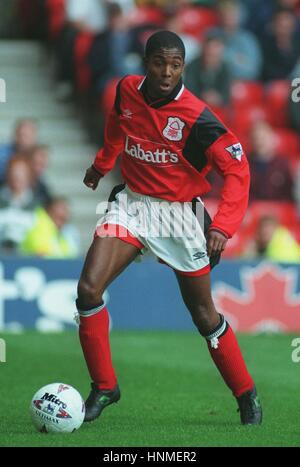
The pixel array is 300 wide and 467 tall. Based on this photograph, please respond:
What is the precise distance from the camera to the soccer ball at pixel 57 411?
6.86 meters

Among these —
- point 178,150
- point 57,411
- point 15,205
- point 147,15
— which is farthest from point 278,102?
point 57,411

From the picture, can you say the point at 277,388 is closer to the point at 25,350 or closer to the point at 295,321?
the point at 25,350

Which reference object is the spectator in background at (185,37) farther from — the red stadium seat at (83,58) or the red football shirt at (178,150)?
the red football shirt at (178,150)

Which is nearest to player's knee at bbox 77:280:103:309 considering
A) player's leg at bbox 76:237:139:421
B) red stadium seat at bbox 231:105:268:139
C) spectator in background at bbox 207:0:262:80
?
player's leg at bbox 76:237:139:421

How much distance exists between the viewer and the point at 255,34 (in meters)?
17.1

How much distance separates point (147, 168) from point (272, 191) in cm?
792

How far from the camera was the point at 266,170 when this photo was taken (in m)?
14.9

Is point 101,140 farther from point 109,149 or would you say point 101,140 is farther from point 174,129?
point 174,129

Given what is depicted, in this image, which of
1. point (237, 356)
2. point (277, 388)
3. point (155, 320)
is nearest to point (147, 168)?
point (237, 356)

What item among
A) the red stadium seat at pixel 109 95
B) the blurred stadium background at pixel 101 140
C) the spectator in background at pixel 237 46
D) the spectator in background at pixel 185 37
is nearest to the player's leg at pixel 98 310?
the blurred stadium background at pixel 101 140

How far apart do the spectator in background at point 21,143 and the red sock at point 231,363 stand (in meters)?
7.09

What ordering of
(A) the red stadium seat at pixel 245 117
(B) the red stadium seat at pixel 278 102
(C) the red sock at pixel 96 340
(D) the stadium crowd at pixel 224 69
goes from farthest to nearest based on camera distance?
(B) the red stadium seat at pixel 278 102
(A) the red stadium seat at pixel 245 117
(D) the stadium crowd at pixel 224 69
(C) the red sock at pixel 96 340

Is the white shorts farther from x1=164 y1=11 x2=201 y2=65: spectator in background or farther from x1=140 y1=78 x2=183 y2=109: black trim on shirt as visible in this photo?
x1=164 y1=11 x2=201 y2=65: spectator in background

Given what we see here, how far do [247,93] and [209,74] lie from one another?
123 cm
